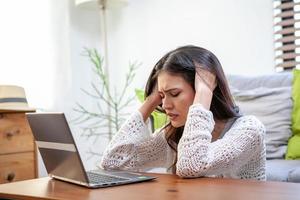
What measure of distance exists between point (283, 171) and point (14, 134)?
124 cm

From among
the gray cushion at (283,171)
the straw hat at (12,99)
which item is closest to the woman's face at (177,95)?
the gray cushion at (283,171)

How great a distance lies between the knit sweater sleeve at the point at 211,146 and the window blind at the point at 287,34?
4.93 ft

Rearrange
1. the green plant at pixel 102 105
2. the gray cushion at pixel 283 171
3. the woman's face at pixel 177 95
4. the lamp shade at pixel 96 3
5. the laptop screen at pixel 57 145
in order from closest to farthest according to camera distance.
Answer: the laptop screen at pixel 57 145
the woman's face at pixel 177 95
the gray cushion at pixel 283 171
the lamp shade at pixel 96 3
the green plant at pixel 102 105

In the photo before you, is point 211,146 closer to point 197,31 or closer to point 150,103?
point 150,103

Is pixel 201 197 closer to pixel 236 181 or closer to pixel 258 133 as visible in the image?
pixel 236 181

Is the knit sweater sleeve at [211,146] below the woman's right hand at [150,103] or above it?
below

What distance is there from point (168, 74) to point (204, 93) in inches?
4.8

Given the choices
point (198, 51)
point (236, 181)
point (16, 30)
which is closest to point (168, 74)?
point (198, 51)

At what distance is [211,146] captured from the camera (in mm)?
1081

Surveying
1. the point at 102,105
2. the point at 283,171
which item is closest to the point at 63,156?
the point at 283,171

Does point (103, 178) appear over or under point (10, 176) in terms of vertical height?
over

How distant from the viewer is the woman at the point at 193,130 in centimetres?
107

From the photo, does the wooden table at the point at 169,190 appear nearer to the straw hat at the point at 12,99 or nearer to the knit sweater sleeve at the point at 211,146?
the knit sweater sleeve at the point at 211,146

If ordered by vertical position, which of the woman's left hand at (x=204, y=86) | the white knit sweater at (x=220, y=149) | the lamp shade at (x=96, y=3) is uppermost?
the lamp shade at (x=96, y=3)
